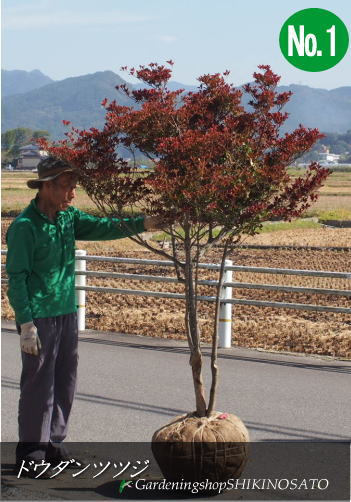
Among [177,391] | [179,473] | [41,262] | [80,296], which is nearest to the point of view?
[179,473]

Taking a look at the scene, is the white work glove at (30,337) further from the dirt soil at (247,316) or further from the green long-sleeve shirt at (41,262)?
the dirt soil at (247,316)

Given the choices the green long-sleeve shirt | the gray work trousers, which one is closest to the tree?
the green long-sleeve shirt

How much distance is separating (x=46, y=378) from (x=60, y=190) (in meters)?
1.16

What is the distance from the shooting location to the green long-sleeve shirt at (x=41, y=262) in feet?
18.9

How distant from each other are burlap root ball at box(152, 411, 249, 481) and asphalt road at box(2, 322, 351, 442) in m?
1.51

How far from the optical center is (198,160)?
546 centimetres

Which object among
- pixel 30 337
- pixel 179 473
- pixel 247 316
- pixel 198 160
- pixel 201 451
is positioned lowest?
pixel 247 316

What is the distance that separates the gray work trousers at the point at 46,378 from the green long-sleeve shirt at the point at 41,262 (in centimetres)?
10

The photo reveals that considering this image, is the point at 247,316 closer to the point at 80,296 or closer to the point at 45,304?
the point at 80,296

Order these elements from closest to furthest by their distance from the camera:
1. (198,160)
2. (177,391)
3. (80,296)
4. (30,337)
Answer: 1. (198,160)
2. (30,337)
3. (177,391)
4. (80,296)

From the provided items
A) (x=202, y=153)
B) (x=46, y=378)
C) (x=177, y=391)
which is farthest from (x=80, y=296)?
(x=202, y=153)

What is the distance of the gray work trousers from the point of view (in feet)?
19.4

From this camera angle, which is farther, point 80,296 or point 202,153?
point 80,296

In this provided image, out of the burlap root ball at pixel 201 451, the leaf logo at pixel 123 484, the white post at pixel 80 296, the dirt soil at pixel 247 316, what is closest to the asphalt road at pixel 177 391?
the white post at pixel 80 296
